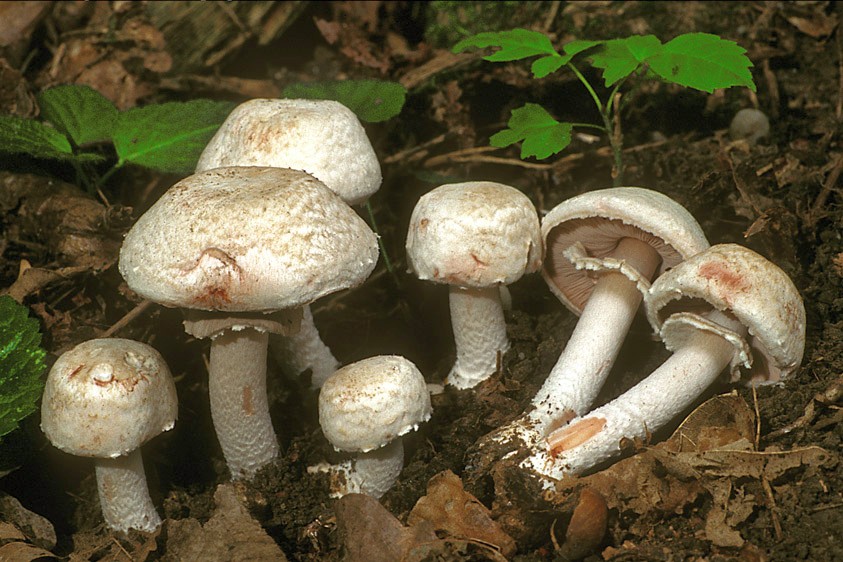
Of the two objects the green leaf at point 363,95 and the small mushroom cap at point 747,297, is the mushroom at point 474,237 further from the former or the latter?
the green leaf at point 363,95

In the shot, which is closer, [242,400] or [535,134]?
[242,400]

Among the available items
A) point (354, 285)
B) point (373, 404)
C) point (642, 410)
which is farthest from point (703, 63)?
point (373, 404)

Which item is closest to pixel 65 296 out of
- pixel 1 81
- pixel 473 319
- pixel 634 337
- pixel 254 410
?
pixel 254 410

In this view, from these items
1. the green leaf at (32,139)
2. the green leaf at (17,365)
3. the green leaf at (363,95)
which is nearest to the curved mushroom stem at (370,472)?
the green leaf at (17,365)

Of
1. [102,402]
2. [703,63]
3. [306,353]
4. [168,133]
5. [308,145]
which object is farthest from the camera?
[168,133]

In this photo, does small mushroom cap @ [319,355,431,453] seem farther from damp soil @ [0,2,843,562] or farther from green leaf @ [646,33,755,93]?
green leaf @ [646,33,755,93]

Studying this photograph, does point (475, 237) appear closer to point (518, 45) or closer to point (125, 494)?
point (518, 45)

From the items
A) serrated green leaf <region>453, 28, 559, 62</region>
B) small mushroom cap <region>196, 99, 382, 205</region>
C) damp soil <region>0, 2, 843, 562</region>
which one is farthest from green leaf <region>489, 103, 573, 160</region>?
damp soil <region>0, 2, 843, 562</region>
